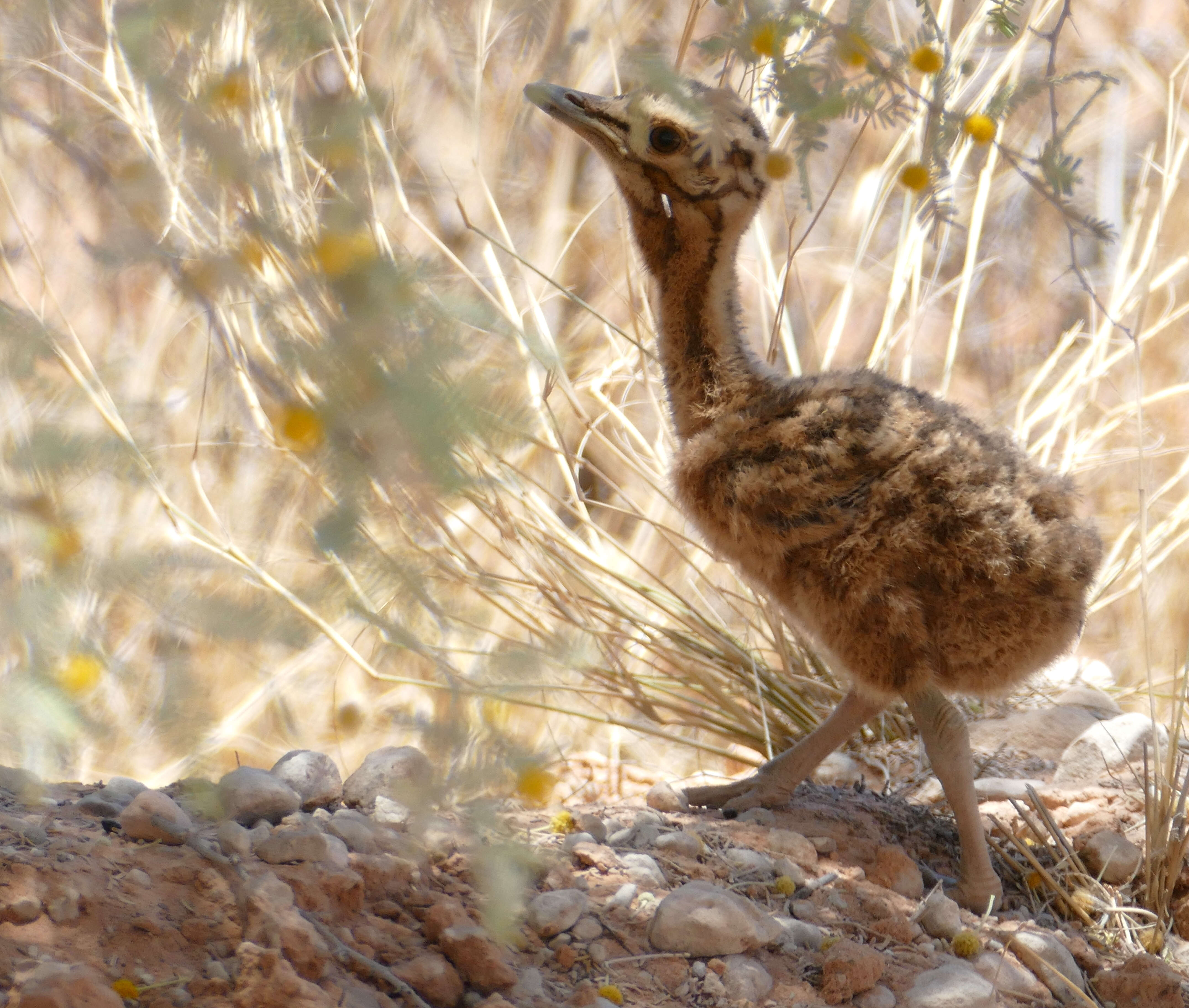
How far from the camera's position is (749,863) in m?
2.23

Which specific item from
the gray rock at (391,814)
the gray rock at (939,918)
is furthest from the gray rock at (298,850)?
the gray rock at (939,918)

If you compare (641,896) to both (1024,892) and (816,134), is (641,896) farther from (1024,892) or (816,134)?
(816,134)

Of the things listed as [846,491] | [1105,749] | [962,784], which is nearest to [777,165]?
[846,491]

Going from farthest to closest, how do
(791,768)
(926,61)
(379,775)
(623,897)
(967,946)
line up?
(791,768) → (379,775) → (967,946) → (623,897) → (926,61)

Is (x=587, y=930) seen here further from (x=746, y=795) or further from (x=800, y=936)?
(x=746, y=795)

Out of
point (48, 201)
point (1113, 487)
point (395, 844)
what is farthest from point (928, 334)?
point (395, 844)

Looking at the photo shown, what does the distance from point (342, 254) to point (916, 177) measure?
41.3 inches

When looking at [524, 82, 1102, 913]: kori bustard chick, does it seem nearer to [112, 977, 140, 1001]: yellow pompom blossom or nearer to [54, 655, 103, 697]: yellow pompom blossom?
[54, 655, 103, 697]: yellow pompom blossom

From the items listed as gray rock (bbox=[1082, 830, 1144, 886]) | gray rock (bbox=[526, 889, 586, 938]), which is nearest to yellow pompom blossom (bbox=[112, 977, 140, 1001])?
Result: gray rock (bbox=[526, 889, 586, 938])

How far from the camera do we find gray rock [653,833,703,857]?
7.36 ft

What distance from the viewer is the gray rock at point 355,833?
194 cm

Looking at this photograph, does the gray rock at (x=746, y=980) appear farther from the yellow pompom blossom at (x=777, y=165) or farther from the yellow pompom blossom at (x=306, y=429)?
the yellow pompom blossom at (x=777, y=165)

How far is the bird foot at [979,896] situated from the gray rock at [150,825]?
1447 millimetres

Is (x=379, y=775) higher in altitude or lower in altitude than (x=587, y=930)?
higher
